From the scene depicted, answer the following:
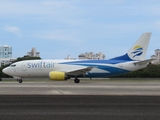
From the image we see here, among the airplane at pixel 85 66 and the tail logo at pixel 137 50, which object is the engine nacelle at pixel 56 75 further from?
the tail logo at pixel 137 50

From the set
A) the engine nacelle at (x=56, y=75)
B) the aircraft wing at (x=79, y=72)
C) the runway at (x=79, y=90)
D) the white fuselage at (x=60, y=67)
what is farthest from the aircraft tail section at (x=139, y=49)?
the runway at (x=79, y=90)

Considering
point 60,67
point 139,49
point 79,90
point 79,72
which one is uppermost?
point 139,49

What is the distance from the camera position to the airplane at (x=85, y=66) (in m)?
42.0

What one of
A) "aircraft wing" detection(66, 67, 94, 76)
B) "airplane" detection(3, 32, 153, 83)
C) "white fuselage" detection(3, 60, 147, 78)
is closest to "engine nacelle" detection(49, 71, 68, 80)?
"airplane" detection(3, 32, 153, 83)

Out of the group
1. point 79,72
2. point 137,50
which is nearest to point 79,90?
point 79,72

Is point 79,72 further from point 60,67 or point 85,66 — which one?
point 60,67

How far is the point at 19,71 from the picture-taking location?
43594mm

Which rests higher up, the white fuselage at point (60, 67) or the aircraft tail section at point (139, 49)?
the aircraft tail section at point (139, 49)

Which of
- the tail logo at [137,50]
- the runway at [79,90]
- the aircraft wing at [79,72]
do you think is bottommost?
the runway at [79,90]

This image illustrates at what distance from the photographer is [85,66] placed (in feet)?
141
